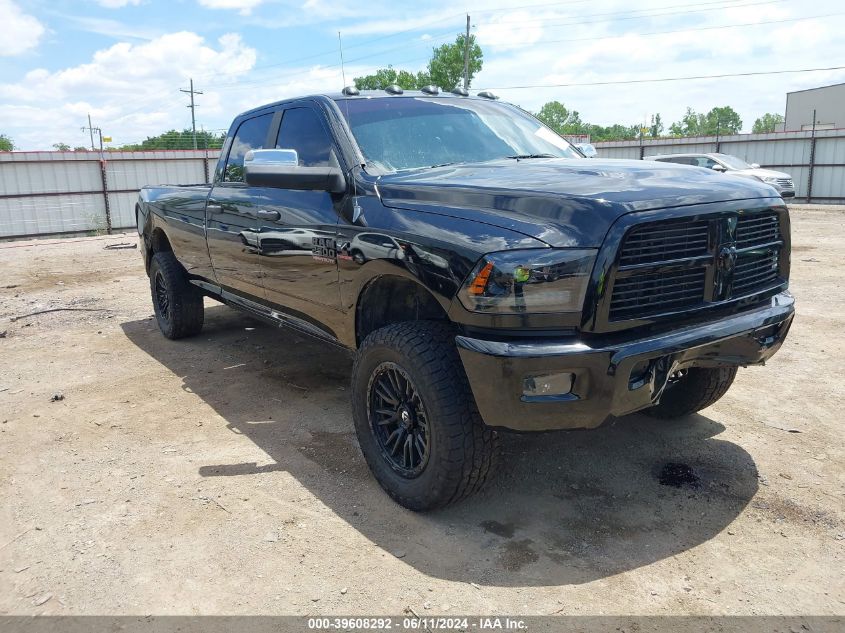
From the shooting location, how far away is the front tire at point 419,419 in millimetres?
2781

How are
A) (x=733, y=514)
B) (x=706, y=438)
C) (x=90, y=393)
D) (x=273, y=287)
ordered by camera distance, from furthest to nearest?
(x=90, y=393) < (x=273, y=287) < (x=706, y=438) < (x=733, y=514)

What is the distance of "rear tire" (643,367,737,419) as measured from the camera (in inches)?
148

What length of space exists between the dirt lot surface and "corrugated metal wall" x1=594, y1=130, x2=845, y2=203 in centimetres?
2035

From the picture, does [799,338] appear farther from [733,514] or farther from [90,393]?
[90,393]

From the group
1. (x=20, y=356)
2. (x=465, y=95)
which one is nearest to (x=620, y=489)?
(x=465, y=95)

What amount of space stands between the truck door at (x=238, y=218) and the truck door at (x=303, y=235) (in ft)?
0.54

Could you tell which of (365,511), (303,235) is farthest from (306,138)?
(365,511)

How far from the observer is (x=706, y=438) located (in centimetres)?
386

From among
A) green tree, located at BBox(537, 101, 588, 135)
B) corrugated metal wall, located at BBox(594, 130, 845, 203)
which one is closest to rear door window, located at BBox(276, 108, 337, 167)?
corrugated metal wall, located at BBox(594, 130, 845, 203)

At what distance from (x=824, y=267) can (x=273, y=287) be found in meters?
8.42

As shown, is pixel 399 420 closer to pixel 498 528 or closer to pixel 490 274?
pixel 498 528

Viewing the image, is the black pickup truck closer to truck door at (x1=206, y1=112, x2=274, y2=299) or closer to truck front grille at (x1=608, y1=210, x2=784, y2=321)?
truck front grille at (x1=608, y1=210, x2=784, y2=321)

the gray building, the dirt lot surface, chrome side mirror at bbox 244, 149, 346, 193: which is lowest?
the dirt lot surface

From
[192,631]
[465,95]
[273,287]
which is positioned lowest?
[192,631]
